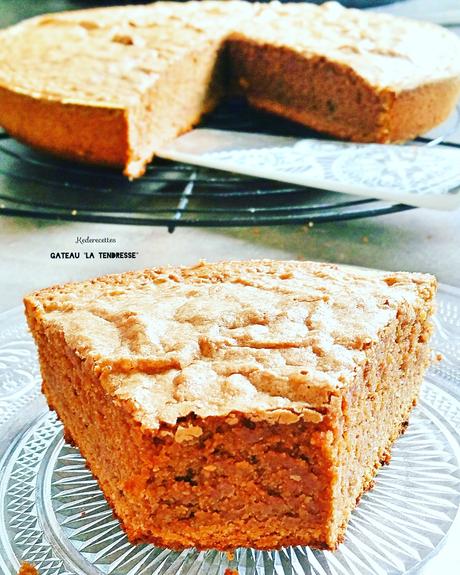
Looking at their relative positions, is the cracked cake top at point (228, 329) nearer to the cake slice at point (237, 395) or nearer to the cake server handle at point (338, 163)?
the cake slice at point (237, 395)

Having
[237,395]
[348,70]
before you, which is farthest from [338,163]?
[237,395]

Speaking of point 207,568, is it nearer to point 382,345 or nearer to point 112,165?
point 382,345

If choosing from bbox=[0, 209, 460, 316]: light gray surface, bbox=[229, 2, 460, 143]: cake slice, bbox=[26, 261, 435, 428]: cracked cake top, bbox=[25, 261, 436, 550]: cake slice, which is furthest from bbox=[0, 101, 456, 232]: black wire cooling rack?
bbox=[25, 261, 436, 550]: cake slice

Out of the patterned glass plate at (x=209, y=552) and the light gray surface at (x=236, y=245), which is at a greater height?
the patterned glass plate at (x=209, y=552)

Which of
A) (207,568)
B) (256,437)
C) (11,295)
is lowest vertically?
(11,295)

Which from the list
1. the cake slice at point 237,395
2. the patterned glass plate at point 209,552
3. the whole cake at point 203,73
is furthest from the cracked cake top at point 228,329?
the whole cake at point 203,73

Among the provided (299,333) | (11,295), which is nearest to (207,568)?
Answer: (299,333)
